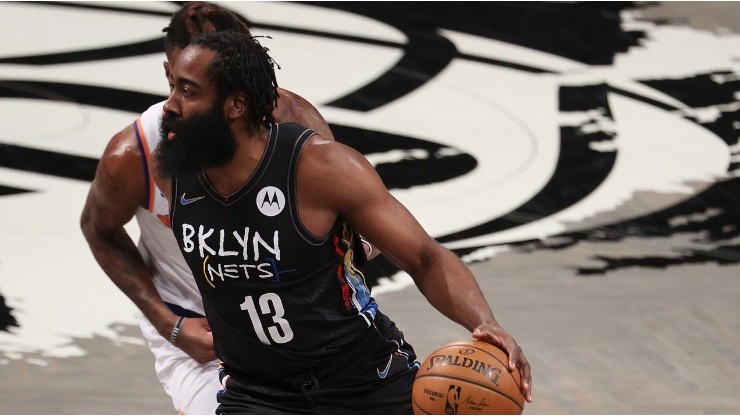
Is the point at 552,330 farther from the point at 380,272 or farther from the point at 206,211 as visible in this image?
the point at 206,211

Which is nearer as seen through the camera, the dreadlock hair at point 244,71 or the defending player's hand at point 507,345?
the defending player's hand at point 507,345

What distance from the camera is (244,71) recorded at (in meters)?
3.35

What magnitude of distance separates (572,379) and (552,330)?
0.51 m

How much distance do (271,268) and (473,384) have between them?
608 mm

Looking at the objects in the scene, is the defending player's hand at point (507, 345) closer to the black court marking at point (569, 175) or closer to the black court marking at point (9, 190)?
the black court marking at point (569, 175)

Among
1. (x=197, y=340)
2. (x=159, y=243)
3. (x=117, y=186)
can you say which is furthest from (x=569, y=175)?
(x=117, y=186)

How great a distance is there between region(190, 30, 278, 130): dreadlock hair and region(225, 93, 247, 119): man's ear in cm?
1

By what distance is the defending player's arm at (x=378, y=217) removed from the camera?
10.9 feet

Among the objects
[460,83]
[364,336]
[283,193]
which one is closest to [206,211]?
[283,193]

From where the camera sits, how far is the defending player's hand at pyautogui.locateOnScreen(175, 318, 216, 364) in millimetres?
4059

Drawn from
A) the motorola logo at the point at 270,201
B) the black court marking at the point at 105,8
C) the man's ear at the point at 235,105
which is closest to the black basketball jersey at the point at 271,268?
the motorola logo at the point at 270,201

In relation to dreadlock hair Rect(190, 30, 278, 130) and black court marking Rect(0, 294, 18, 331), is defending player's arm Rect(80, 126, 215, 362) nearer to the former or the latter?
dreadlock hair Rect(190, 30, 278, 130)

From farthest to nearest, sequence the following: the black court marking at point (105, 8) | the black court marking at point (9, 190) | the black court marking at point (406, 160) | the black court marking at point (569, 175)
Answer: the black court marking at point (105, 8), the black court marking at point (406, 160), the black court marking at point (9, 190), the black court marking at point (569, 175)

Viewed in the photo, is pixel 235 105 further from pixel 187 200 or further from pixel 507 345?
pixel 507 345
